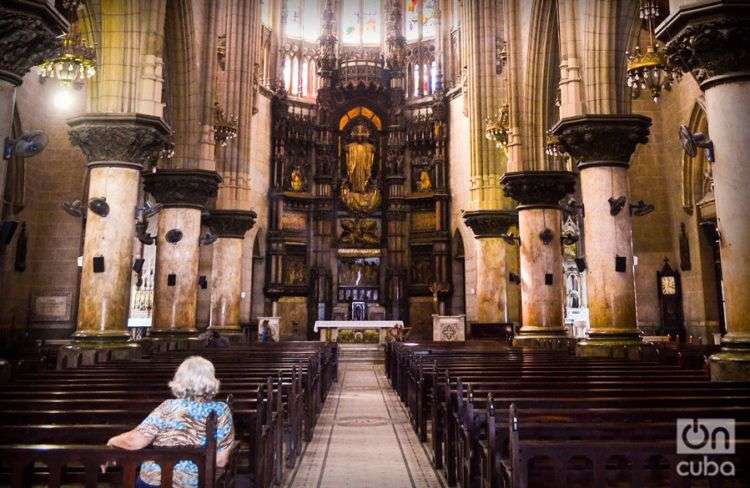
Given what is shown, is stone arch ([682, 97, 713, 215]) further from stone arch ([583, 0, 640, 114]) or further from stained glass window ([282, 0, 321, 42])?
stained glass window ([282, 0, 321, 42])

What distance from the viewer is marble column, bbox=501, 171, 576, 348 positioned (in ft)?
56.6

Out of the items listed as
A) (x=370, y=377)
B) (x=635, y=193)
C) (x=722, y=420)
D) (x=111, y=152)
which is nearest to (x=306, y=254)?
(x=370, y=377)

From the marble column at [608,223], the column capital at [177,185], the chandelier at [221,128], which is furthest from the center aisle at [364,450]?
the chandelier at [221,128]

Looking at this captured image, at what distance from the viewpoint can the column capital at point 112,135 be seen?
12805mm

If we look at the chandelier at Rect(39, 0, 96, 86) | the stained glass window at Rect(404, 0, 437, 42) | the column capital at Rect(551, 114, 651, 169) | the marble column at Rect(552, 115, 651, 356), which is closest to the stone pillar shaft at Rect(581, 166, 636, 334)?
the marble column at Rect(552, 115, 651, 356)

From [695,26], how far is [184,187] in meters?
13.9

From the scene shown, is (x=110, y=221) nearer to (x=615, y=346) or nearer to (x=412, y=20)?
(x=615, y=346)

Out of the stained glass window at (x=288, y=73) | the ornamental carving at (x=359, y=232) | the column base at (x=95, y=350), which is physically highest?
the stained glass window at (x=288, y=73)

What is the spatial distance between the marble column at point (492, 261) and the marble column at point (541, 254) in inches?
151

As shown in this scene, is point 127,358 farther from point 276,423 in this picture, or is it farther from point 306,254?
point 306,254

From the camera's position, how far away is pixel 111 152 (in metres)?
12.9

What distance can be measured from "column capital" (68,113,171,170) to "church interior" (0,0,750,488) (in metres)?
0.05

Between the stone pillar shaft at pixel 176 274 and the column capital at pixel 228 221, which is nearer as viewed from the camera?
the stone pillar shaft at pixel 176 274

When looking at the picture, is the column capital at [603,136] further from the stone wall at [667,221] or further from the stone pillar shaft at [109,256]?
the stone wall at [667,221]
